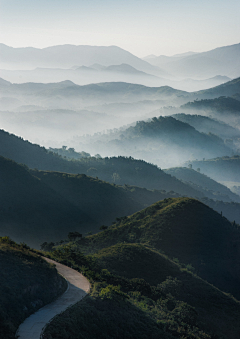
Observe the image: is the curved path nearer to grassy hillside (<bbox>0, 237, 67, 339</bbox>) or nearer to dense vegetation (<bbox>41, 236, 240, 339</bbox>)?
grassy hillside (<bbox>0, 237, 67, 339</bbox>)

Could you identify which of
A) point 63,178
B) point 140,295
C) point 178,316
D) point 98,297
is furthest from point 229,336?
point 63,178

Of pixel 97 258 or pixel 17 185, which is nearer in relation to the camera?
pixel 97 258

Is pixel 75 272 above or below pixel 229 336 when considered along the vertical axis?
above

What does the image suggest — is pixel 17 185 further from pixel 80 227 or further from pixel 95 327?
pixel 95 327

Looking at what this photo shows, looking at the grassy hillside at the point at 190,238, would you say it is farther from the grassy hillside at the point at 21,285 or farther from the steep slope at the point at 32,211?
the grassy hillside at the point at 21,285

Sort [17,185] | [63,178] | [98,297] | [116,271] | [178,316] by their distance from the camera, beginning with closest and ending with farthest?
[98,297] → [178,316] → [116,271] → [17,185] → [63,178]

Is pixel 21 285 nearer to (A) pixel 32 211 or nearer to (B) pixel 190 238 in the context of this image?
(B) pixel 190 238
